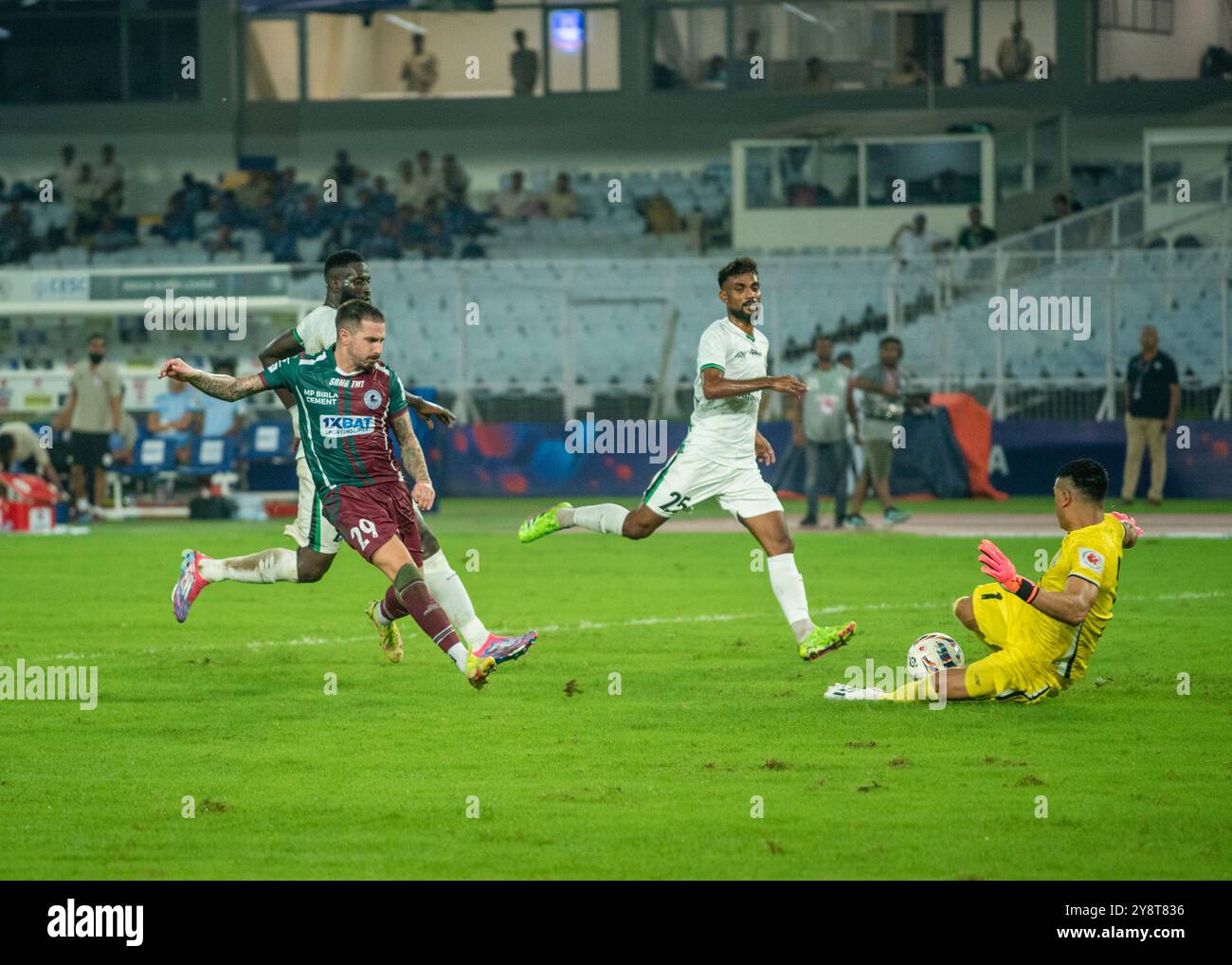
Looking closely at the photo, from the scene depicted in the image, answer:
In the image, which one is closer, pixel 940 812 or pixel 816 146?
pixel 940 812

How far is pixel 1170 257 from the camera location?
2777cm

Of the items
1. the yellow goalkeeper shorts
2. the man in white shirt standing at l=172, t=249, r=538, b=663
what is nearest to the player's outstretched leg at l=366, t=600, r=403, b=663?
the man in white shirt standing at l=172, t=249, r=538, b=663

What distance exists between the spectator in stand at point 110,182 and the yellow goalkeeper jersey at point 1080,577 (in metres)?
33.3

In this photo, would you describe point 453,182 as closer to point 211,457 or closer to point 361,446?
point 211,457

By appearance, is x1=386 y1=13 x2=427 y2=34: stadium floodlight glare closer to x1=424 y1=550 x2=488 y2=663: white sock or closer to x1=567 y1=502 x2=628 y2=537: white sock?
x1=567 y1=502 x2=628 y2=537: white sock

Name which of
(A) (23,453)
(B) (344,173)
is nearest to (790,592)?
(A) (23,453)

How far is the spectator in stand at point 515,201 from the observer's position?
38.2m

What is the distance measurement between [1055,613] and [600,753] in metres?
2.23

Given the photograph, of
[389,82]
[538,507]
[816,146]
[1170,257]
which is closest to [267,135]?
[389,82]

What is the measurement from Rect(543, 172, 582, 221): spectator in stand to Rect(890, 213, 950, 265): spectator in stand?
22.5ft

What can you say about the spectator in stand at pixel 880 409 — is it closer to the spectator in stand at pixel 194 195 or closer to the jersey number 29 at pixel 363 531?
the jersey number 29 at pixel 363 531

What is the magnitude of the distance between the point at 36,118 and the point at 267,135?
533cm

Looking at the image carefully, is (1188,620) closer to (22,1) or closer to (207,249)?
(207,249)

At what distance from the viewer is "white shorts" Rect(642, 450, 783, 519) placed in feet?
35.4
